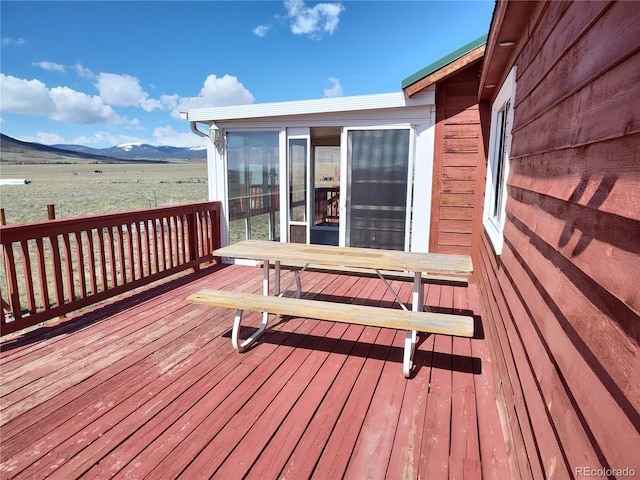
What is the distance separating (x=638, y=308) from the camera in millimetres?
607

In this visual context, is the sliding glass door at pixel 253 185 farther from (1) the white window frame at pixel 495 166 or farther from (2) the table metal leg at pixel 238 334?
(1) the white window frame at pixel 495 166

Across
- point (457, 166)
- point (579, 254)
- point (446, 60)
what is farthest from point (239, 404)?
point (446, 60)

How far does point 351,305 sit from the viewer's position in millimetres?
2402

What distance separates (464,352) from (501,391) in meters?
0.68

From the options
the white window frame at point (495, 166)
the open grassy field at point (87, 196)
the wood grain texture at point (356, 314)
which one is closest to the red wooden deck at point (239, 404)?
the wood grain texture at point (356, 314)

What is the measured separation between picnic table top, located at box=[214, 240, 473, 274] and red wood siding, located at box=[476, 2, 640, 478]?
2.86 feet

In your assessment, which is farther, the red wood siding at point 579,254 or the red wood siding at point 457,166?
the red wood siding at point 457,166

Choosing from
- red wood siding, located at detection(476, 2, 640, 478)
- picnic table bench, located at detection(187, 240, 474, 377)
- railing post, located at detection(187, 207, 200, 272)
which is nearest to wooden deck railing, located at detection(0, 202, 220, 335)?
railing post, located at detection(187, 207, 200, 272)

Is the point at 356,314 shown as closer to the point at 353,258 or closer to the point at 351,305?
the point at 351,305

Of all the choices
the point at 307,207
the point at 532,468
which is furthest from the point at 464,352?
the point at 307,207

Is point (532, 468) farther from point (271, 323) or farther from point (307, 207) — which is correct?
point (307, 207)

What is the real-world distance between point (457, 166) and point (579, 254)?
3.34 metres

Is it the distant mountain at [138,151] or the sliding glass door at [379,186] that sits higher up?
the distant mountain at [138,151]

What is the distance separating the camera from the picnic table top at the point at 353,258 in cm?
256
